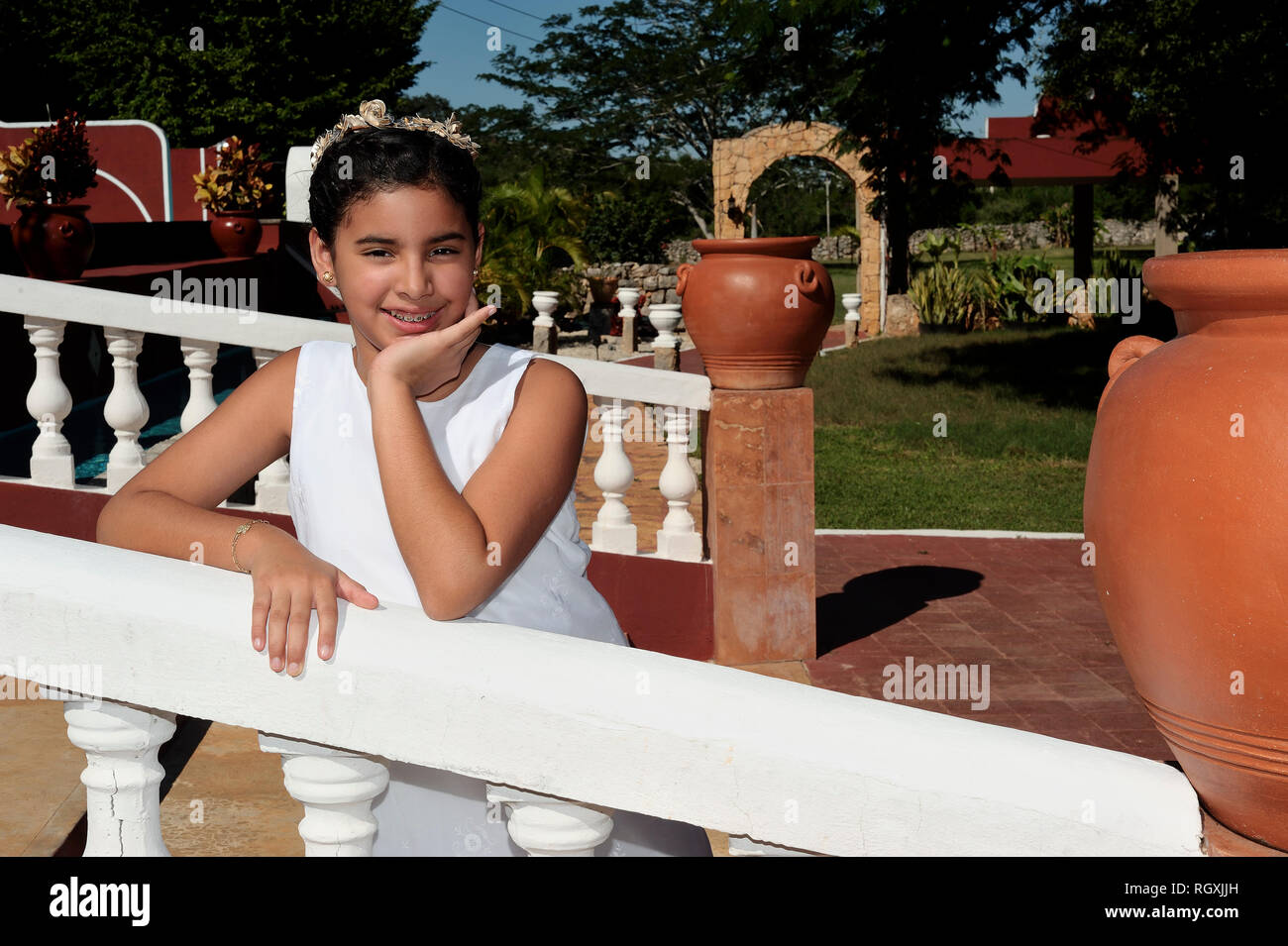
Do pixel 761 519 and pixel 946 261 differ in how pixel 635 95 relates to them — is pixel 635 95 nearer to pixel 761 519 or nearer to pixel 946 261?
pixel 946 261

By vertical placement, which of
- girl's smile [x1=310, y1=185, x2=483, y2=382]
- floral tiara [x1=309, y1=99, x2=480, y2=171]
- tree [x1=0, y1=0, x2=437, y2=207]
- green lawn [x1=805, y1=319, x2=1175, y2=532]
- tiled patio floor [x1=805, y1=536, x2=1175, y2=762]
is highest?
tree [x1=0, y1=0, x2=437, y2=207]

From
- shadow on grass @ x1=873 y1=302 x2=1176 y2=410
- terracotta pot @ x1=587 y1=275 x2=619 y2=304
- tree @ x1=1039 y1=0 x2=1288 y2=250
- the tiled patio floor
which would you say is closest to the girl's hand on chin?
A: the tiled patio floor

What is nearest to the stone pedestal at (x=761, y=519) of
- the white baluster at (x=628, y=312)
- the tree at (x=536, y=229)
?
the white baluster at (x=628, y=312)

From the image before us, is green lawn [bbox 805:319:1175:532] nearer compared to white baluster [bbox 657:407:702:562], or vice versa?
white baluster [bbox 657:407:702:562]

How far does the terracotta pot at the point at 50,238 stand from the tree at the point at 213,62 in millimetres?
26495

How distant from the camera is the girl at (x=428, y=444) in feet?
5.79

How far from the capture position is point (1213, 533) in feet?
4.48

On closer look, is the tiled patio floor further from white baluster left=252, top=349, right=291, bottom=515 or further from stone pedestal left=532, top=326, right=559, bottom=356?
stone pedestal left=532, top=326, right=559, bottom=356

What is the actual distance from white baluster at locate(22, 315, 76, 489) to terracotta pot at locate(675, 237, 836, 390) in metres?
2.52

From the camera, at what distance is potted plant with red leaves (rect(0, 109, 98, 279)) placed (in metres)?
9.79

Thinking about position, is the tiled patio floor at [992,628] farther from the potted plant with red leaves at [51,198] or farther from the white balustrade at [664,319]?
the potted plant with red leaves at [51,198]
